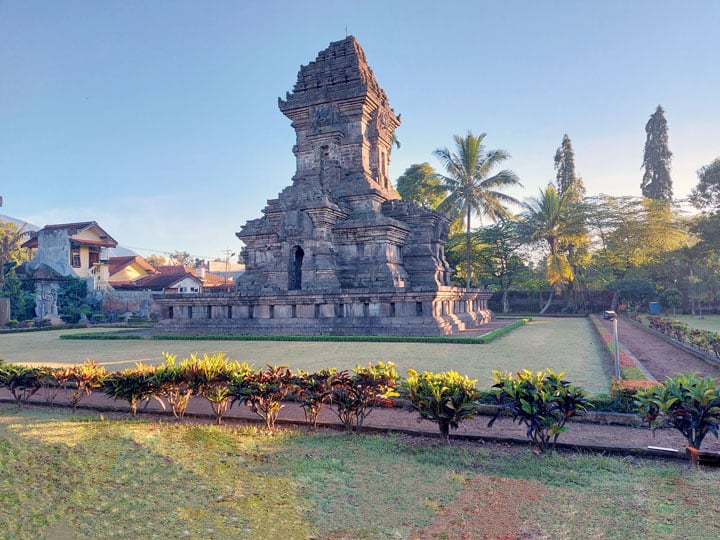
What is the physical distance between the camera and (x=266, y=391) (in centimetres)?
670

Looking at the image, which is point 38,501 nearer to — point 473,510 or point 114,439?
point 114,439

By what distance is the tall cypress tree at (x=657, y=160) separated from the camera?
52.2 meters

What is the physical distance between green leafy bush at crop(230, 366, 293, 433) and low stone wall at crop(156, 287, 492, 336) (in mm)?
11830

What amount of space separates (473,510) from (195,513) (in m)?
2.42

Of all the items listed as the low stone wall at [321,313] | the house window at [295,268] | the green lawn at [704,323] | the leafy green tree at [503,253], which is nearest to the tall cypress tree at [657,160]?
the leafy green tree at [503,253]

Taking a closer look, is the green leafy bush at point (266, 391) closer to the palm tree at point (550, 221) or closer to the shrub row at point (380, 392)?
the shrub row at point (380, 392)

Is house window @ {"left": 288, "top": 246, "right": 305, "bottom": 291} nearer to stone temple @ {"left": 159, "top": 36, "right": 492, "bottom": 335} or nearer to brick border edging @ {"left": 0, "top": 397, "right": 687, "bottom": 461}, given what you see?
stone temple @ {"left": 159, "top": 36, "right": 492, "bottom": 335}

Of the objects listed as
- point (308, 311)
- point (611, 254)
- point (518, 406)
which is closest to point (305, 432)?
point (518, 406)

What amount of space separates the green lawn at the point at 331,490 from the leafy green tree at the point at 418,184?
3686cm

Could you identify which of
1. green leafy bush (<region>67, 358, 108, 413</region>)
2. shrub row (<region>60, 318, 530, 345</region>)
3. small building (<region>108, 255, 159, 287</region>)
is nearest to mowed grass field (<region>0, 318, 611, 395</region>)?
shrub row (<region>60, 318, 530, 345</region>)

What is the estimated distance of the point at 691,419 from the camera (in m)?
5.17

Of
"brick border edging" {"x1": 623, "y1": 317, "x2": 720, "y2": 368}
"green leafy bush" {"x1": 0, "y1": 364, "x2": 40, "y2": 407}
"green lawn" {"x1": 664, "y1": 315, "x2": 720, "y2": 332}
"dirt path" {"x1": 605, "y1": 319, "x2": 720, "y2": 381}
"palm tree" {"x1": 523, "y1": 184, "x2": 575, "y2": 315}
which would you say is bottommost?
"dirt path" {"x1": 605, "y1": 319, "x2": 720, "y2": 381}

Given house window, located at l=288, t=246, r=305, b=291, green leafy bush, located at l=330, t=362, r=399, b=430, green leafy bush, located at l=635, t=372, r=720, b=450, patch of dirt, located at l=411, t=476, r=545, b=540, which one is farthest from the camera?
house window, located at l=288, t=246, r=305, b=291

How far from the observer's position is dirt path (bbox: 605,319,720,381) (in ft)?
36.4
